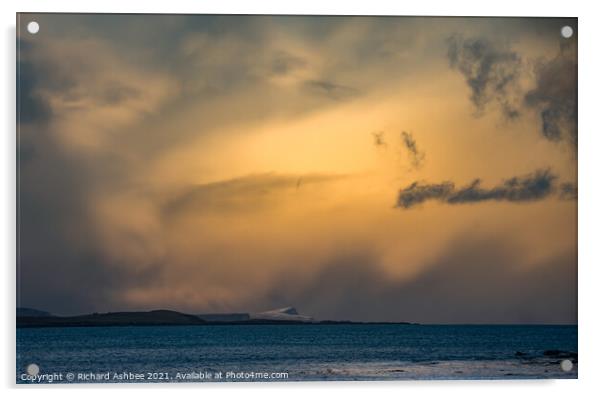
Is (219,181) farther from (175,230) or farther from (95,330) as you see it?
(95,330)

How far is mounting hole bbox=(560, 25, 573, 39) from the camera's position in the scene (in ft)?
30.1

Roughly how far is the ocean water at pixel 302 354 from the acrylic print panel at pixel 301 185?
0.9 inches

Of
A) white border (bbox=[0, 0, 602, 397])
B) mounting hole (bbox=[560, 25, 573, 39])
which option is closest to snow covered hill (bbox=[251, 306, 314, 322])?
white border (bbox=[0, 0, 602, 397])

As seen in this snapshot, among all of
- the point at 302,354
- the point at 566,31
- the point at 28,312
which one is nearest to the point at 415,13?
the point at 566,31

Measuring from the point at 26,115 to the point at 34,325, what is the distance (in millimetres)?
1479

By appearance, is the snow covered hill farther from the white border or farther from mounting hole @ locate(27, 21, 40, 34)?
mounting hole @ locate(27, 21, 40, 34)

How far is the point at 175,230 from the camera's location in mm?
9344

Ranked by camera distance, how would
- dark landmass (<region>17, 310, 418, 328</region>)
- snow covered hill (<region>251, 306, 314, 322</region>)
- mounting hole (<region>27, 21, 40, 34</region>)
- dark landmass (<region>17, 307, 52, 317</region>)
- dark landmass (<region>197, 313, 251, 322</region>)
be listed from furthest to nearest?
1. snow covered hill (<region>251, 306, 314, 322</region>)
2. dark landmass (<region>197, 313, 251, 322</region>)
3. dark landmass (<region>17, 310, 418, 328</region>)
4. mounting hole (<region>27, 21, 40, 34</region>)
5. dark landmass (<region>17, 307, 52, 317</region>)

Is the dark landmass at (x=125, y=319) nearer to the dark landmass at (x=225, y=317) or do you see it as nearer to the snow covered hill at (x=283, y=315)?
the dark landmass at (x=225, y=317)

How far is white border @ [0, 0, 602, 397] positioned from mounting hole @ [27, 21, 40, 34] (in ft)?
0.33

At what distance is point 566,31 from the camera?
9195 millimetres

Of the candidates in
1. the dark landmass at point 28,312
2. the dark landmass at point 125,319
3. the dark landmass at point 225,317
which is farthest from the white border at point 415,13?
the dark landmass at point 225,317

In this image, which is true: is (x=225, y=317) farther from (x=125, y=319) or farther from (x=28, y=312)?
(x=28, y=312)
